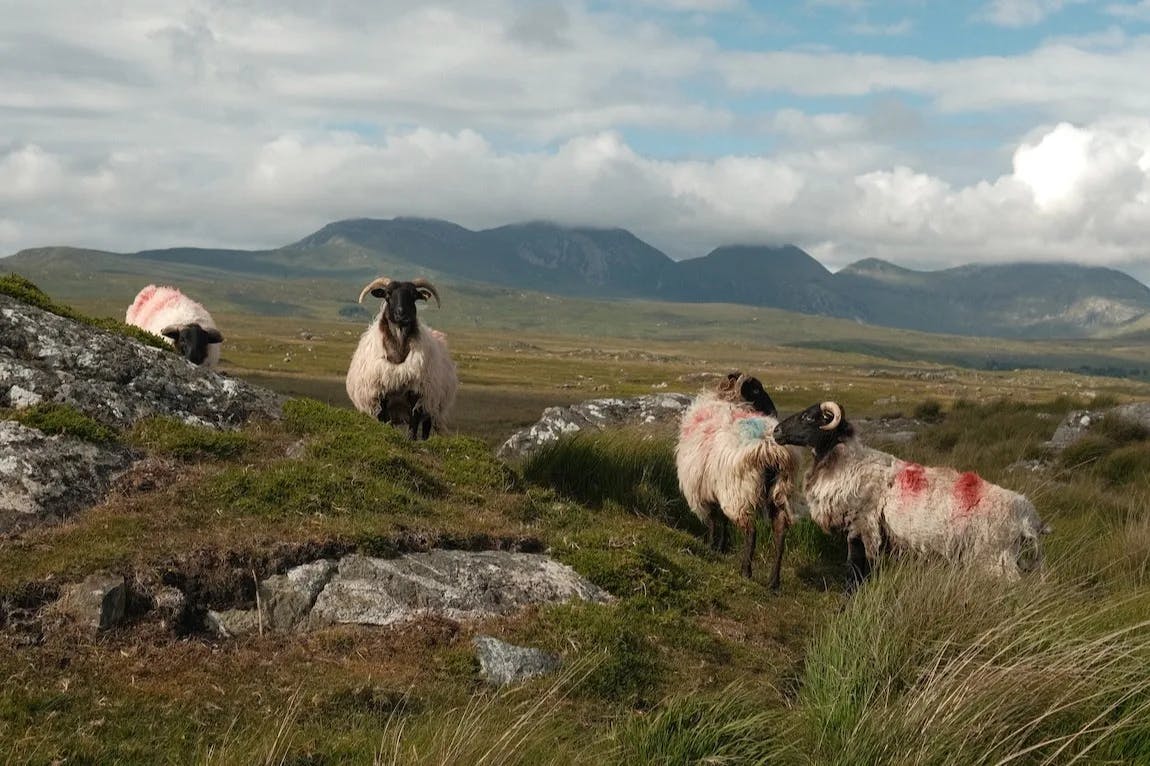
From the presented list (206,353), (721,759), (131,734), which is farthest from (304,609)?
(206,353)

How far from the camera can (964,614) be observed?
27.7 feet

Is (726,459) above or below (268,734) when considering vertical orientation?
above

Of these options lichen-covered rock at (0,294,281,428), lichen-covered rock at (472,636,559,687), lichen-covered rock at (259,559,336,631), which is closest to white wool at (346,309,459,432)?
lichen-covered rock at (0,294,281,428)

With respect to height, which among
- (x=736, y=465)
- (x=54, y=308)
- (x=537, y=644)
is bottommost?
(x=537, y=644)

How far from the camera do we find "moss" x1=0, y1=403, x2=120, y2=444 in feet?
37.0

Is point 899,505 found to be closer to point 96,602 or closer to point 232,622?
point 232,622

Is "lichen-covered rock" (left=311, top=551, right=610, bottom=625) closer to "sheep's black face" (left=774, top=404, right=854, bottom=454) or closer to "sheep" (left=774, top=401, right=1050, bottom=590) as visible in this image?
"sheep's black face" (left=774, top=404, right=854, bottom=454)

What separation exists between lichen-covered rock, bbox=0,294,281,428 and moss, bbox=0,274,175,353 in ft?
1.48

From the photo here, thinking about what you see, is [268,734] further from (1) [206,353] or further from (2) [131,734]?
(1) [206,353]

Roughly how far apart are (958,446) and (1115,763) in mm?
20029

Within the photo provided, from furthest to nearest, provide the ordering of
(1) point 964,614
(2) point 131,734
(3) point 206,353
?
(3) point 206,353, (1) point 964,614, (2) point 131,734

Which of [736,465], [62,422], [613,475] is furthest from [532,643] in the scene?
[613,475]

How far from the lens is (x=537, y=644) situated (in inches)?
371

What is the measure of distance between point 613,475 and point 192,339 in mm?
9637
